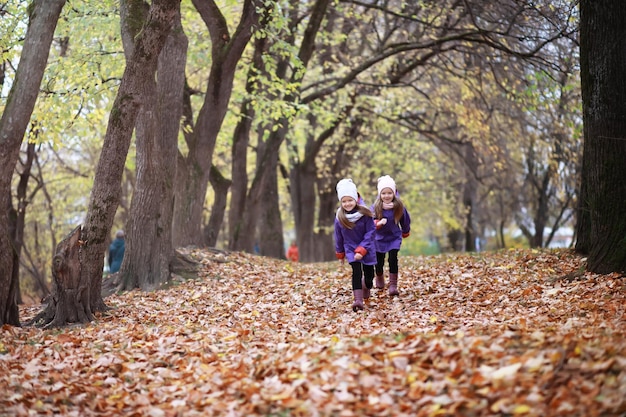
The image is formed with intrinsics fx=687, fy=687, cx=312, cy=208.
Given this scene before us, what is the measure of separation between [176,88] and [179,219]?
3745 mm

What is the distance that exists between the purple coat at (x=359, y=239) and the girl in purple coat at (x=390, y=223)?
702 millimetres

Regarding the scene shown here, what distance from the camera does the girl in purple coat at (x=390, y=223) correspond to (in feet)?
35.0

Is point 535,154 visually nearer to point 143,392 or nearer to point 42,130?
point 42,130

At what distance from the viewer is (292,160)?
2694 cm

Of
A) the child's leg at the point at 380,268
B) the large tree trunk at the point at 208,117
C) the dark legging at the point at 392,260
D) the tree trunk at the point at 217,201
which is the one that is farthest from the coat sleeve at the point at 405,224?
the tree trunk at the point at 217,201

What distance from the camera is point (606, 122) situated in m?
9.84

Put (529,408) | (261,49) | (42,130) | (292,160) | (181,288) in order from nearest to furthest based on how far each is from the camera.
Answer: (529,408) < (181,288) < (42,130) < (261,49) < (292,160)

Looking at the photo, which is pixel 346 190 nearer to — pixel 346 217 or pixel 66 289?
pixel 346 217

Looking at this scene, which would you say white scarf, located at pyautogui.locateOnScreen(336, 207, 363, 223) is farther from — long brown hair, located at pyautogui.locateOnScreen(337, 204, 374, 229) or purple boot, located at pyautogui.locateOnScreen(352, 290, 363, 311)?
purple boot, located at pyautogui.locateOnScreen(352, 290, 363, 311)

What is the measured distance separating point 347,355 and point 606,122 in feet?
20.3

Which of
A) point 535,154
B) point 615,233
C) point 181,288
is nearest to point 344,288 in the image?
point 181,288

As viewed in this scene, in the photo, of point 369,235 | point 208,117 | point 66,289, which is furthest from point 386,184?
point 208,117

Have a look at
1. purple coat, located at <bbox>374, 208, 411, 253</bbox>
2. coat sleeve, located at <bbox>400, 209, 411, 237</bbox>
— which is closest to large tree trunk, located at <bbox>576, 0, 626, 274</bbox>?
coat sleeve, located at <bbox>400, 209, 411, 237</bbox>

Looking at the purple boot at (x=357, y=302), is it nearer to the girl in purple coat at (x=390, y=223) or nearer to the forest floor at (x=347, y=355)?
the forest floor at (x=347, y=355)
